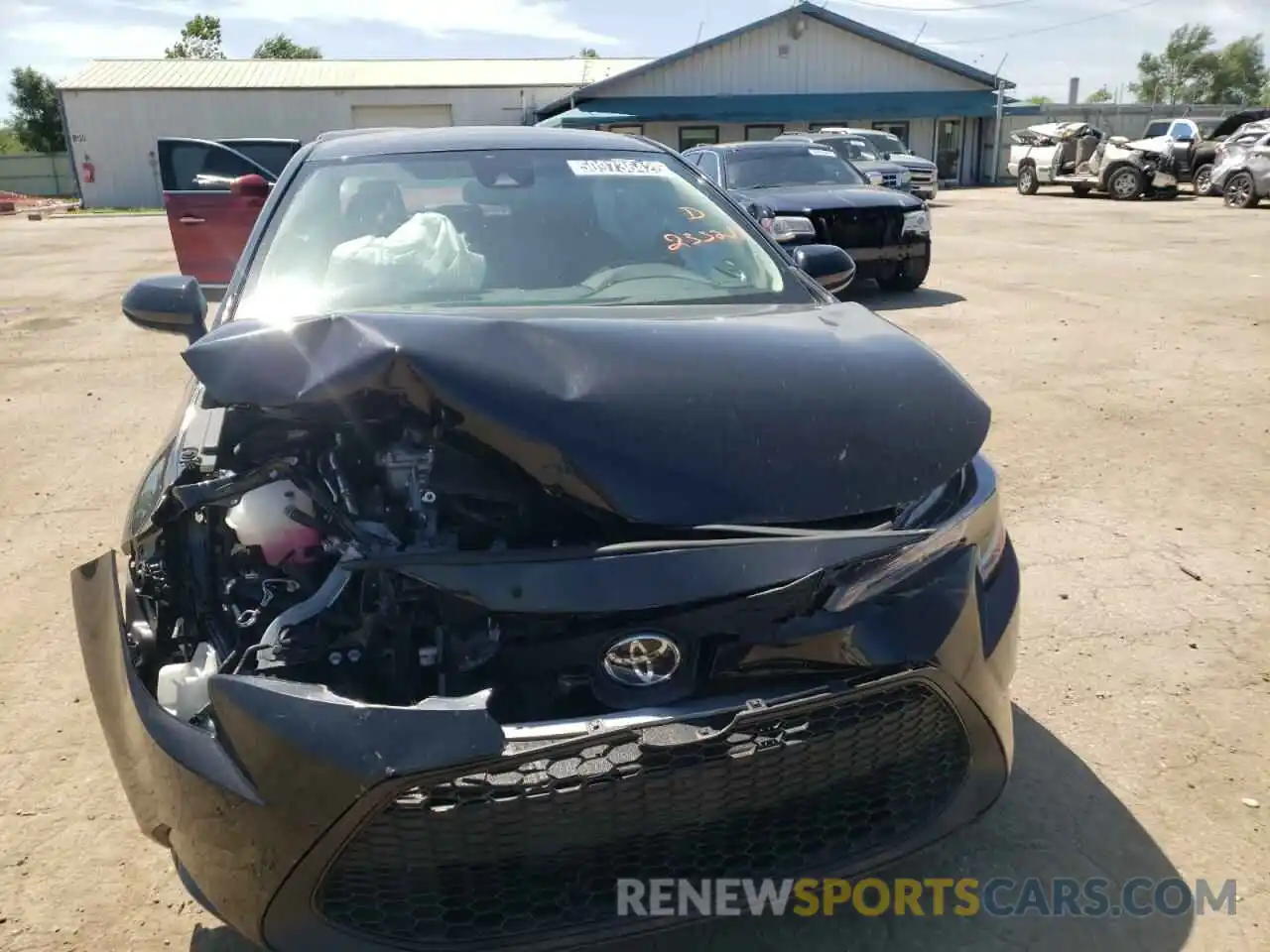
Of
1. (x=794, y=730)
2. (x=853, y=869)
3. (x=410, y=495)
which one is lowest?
(x=853, y=869)

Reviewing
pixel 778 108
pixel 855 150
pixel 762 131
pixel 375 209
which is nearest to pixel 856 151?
pixel 855 150

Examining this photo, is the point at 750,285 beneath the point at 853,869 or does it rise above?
above

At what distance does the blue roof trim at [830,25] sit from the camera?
34.2 metres

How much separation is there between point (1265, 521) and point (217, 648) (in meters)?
4.33

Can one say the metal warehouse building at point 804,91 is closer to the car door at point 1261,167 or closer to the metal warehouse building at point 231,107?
→ the metal warehouse building at point 231,107

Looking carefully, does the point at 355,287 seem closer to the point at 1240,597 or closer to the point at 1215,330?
the point at 1240,597

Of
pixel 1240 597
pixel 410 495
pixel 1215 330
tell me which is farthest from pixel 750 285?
pixel 1215 330

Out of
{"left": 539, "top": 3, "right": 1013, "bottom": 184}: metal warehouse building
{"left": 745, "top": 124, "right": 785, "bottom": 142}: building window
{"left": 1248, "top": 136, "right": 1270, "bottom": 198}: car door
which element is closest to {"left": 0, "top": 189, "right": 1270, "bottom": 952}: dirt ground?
{"left": 1248, "top": 136, "right": 1270, "bottom": 198}: car door

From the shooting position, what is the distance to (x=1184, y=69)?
284ft

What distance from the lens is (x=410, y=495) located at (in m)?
2.04

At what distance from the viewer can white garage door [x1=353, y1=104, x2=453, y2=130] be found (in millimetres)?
38875

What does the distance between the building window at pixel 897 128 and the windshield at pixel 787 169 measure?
2769 cm

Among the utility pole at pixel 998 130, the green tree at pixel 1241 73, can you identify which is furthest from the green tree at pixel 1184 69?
the utility pole at pixel 998 130

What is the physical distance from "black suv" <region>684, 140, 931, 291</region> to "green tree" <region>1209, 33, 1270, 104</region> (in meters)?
89.1
